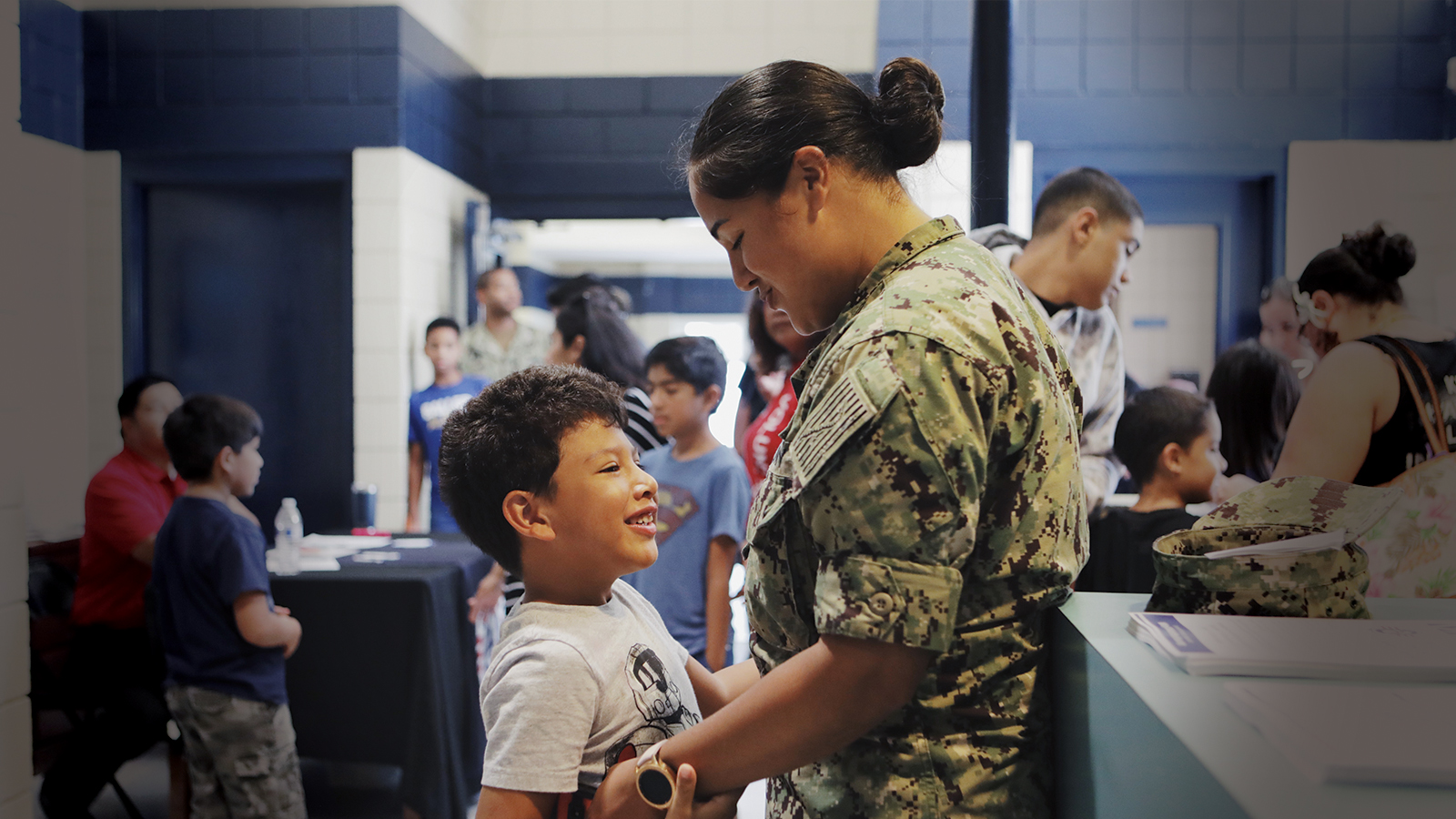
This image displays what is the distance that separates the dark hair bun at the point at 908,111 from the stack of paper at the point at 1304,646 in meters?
0.43

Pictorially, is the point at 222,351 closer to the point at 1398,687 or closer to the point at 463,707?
the point at 463,707

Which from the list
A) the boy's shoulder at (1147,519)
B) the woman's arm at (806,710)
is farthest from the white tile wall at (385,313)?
the woman's arm at (806,710)

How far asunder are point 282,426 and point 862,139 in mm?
3867

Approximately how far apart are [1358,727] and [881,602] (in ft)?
0.87

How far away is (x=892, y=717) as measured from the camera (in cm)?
74

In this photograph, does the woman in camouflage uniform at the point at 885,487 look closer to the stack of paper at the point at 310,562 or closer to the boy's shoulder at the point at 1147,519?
the boy's shoulder at the point at 1147,519

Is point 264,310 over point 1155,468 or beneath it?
over

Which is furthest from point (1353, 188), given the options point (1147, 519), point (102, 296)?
point (102, 296)

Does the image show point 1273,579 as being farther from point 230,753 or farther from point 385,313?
point 385,313

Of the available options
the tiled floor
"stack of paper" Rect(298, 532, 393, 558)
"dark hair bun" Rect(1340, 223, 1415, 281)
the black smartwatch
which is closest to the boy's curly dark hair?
the black smartwatch

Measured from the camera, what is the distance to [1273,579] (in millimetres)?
709

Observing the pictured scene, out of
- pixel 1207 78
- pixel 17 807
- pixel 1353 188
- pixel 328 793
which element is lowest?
pixel 328 793

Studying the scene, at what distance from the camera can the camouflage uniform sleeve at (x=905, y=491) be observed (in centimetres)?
62

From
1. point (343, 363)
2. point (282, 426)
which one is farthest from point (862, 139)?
point (282, 426)
